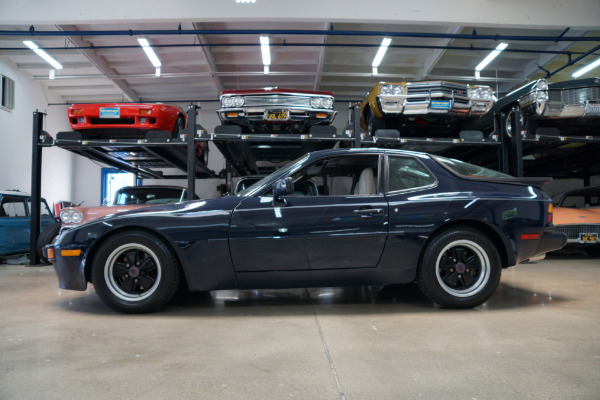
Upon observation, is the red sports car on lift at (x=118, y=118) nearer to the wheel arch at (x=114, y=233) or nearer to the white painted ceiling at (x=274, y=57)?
the white painted ceiling at (x=274, y=57)

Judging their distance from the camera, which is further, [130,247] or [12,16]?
[12,16]

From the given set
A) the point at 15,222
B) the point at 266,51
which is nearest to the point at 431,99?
the point at 266,51

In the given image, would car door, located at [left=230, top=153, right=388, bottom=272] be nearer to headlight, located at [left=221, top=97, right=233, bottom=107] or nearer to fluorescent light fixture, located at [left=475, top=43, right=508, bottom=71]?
headlight, located at [left=221, top=97, right=233, bottom=107]

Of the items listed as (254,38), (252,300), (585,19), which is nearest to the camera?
(252,300)

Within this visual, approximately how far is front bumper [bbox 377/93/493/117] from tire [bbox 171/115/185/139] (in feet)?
11.3

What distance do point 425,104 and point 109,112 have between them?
4.84m

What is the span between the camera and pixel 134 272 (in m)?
2.95

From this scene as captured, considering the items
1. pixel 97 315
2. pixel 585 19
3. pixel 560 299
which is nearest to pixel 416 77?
pixel 585 19

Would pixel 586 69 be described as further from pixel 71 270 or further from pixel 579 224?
pixel 71 270

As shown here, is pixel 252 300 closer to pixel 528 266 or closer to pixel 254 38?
pixel 528 266

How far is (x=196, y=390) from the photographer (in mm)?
1653

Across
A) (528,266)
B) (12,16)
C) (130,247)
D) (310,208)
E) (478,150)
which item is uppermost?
(12,16)

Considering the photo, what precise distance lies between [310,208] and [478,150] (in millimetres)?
6007

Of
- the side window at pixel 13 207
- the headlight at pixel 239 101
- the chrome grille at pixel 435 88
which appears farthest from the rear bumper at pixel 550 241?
the side window at pixel 13 207
